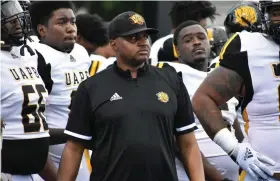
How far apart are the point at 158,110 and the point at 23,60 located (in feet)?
4.79

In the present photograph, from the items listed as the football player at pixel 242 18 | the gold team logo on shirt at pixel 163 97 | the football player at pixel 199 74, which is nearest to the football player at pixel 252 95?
the gold team logo on shirt at pixel 163 97

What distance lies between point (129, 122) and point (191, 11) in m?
4.99

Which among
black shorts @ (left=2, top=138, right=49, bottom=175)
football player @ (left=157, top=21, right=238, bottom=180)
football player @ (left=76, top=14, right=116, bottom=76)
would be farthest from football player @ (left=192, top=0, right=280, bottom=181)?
football player @ (left=76, top=14, right=116, bottom=76)

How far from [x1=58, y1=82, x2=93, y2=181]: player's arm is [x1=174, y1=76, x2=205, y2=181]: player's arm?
578mm

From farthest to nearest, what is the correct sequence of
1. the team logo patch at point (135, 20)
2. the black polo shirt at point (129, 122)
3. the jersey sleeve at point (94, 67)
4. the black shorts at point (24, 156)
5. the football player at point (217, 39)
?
the football player at point (217, 39)
the jersey sleeve at point (94, 67)
the black shorts at point (24, 156)
the team logo patch at point (135, 20)
the black polo shirt at point (129, 122)

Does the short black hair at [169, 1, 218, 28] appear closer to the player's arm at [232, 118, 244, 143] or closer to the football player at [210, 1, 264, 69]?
the football player at [210, 1, 264, 69]

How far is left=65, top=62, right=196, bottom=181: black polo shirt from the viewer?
5762mm

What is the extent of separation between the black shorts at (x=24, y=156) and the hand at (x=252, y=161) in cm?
150

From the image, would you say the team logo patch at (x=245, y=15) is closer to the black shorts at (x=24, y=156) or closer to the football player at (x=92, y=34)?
the football player at (x=92, y=34)

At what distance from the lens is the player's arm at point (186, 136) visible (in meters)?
5.98

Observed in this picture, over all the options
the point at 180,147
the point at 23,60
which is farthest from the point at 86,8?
the point at 180,147

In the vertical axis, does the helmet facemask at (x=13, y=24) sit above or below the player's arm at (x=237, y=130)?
above

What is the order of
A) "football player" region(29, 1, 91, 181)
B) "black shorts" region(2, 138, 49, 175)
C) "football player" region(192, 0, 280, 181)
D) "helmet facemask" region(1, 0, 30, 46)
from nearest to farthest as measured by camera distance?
"football player" region(192, 0, 280, 181) < "black shorts" region(2, 138, 49, 175) < "helmet facemask" region(1, 0, 30, 46) < "football player" region(29, 1, 91, 181)

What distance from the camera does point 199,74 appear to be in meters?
8.00
